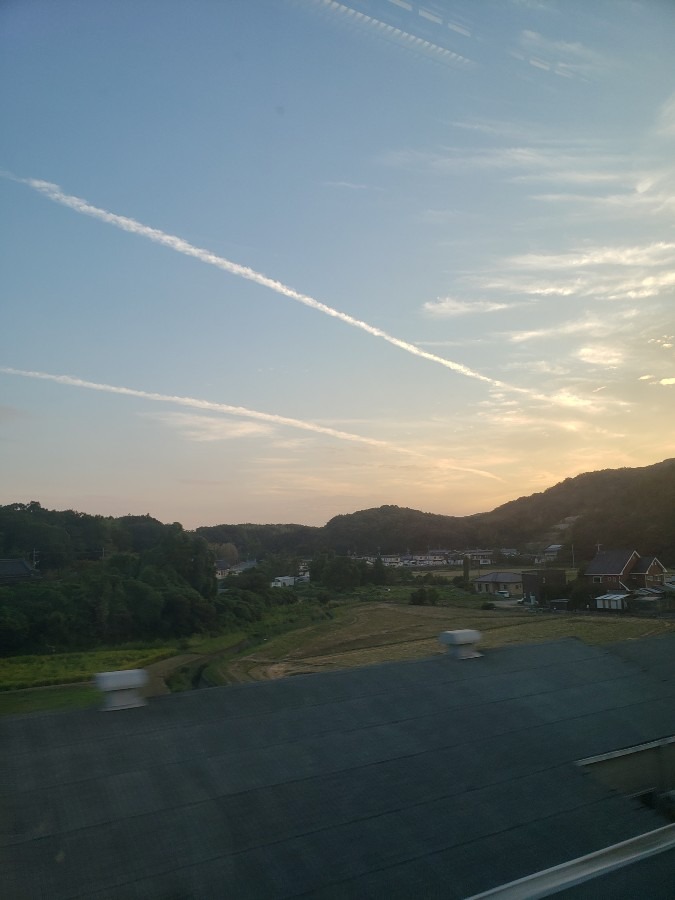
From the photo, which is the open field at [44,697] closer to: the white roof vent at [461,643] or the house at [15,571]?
the house at [15,571]

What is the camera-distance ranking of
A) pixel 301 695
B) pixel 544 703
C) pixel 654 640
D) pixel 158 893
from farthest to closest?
1. pixel 654 640
2. pixel 544 703
3. pixel 301 695
4. pixel 158 893

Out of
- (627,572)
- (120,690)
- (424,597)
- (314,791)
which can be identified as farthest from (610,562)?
(120,690)

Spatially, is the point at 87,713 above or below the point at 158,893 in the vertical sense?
above

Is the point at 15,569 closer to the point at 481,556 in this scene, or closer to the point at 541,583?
the point at 541,583

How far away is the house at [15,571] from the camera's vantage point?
10.5 meters

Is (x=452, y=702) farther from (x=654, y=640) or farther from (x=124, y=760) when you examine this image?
(x=654, y=640)

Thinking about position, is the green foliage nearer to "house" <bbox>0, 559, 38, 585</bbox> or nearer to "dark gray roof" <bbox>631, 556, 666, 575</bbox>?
"dark gray roof" <bbox>631, 556, 666, 575</bbox>

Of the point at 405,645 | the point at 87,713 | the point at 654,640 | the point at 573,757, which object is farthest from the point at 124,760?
the point at 405,645

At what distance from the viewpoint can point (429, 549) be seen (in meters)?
15.3

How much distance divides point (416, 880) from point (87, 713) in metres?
1.73

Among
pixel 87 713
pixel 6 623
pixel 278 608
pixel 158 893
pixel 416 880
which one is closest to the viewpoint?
pixel 158 893

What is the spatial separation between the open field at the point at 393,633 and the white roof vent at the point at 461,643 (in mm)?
3249

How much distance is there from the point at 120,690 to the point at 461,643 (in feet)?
7.97

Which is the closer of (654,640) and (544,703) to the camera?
(544,703)
